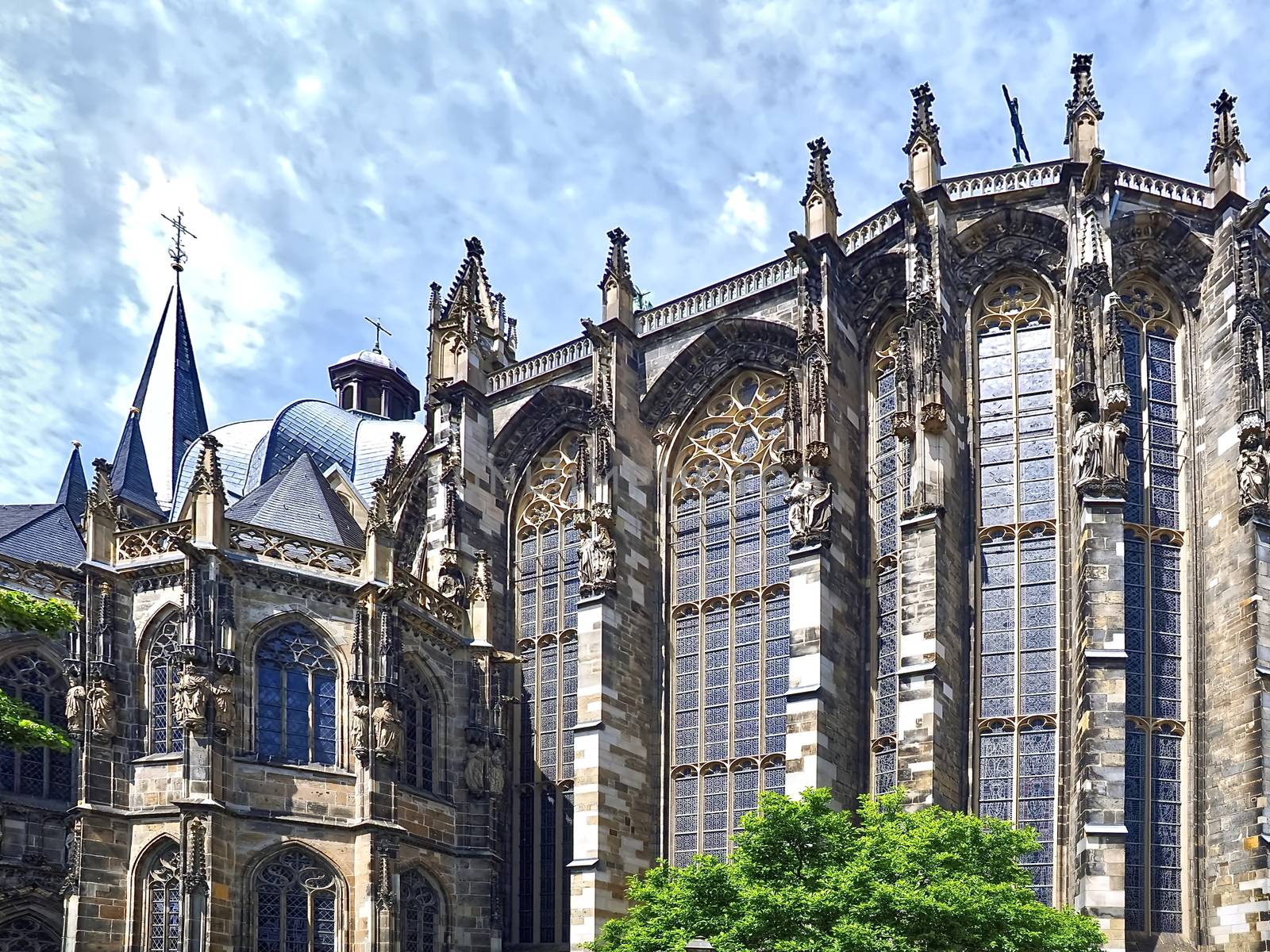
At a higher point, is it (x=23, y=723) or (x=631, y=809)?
(x=23, y=723)

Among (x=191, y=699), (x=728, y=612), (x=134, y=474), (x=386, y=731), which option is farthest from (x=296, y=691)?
(x=134, y=474)

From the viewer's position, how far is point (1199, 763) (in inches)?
870

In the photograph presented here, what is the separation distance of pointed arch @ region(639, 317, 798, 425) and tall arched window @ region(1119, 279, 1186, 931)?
669 cm

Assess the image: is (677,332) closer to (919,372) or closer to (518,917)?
(919,372)

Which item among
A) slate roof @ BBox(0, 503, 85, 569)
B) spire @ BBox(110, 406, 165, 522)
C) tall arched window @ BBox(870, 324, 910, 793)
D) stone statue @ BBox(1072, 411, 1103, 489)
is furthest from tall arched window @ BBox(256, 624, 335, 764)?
spire @ BBox(110, 406, 165, 522)

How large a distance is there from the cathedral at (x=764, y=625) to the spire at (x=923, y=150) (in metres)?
0.07

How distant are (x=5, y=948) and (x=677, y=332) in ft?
54.3

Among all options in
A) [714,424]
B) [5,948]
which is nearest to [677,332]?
[714,424]

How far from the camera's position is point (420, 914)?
2388 centimetres

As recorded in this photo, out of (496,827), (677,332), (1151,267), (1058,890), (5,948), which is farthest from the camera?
(677,332)

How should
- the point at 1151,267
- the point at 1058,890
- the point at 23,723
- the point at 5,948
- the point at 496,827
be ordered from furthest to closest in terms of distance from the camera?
1. the point at 496,827
2. the point at 1151,267
3. the point at 5,948
4. the point at 1058,890
5. the point at 23,723

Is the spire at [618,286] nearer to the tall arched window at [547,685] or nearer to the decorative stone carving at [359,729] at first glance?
the tall arched window at [547,685]

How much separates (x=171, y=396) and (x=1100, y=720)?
110ft

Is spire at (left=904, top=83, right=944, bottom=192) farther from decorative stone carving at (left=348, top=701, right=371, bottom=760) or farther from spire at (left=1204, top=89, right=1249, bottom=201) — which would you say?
decorative stone carving at (left=348, top=701, right=371, bottom=760)
